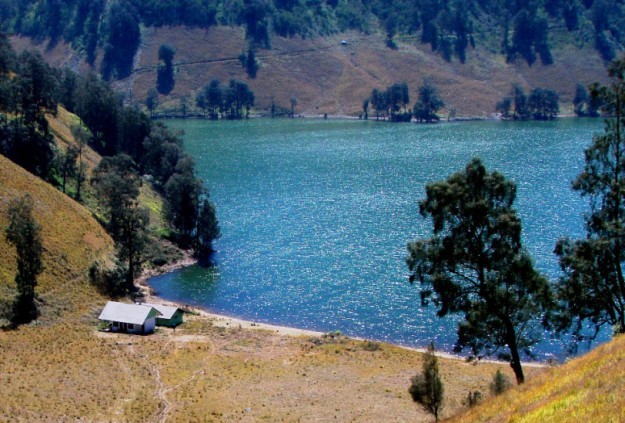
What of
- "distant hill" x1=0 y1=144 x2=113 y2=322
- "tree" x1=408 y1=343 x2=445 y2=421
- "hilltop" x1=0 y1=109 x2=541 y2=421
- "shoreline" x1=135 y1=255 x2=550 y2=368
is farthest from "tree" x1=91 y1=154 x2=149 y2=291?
"tree" x1=408 y1=343 x2=445 y2=421

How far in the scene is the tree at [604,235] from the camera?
45.3 meters

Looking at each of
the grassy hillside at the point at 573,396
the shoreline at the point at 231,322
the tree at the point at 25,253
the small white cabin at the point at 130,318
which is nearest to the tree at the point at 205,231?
the shoreline at the point at 231,322

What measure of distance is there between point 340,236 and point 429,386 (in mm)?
74512

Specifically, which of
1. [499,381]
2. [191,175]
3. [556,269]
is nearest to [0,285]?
[191,175]

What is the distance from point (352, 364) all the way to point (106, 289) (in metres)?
37.1

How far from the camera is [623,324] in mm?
45875

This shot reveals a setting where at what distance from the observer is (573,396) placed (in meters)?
29.0

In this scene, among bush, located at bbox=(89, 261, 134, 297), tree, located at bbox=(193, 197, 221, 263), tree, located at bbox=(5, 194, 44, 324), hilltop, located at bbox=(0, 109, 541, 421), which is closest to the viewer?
hilltop, located at bbox=(0, 109, 541, 421)

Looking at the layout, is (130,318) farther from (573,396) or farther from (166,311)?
(573,396)

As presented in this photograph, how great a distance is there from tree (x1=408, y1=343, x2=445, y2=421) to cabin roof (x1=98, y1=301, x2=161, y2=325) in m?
39.5

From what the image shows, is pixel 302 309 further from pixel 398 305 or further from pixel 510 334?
pixel 510 334

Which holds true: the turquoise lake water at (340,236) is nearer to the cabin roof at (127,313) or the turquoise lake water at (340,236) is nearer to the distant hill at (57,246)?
the distant hill at (57,246)

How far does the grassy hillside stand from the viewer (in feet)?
85.9

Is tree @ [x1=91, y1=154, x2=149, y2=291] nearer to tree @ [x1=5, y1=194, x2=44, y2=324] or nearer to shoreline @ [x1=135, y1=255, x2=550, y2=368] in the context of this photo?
shoreline @ [x1=135, y1=255, x2=550, y2=368]
